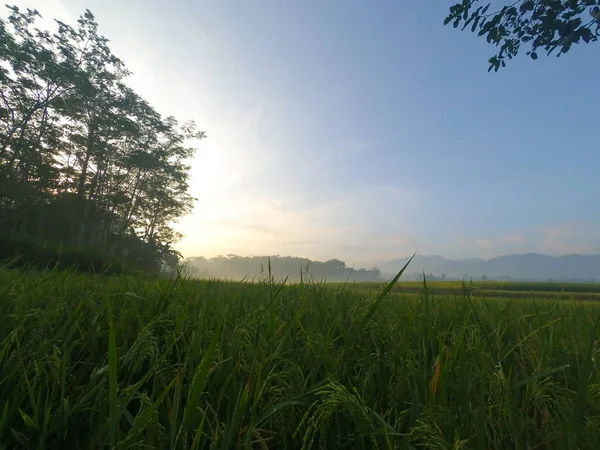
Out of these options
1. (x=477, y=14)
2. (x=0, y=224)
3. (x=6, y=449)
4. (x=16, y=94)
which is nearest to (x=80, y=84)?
(x=16, y=94)

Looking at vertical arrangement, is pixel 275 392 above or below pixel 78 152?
below

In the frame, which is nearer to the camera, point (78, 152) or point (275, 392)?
point (275, 392)

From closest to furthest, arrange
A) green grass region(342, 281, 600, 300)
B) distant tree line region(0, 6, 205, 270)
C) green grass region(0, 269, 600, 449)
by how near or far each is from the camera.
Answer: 1. green grass region(0, 269, 600, 449)
2. green grass region(342, 281, 600, 300)
3. distant tree line region(0, 6, 205, 270)

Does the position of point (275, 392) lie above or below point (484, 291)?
above

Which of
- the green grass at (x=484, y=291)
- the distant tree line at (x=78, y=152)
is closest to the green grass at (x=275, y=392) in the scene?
the green grass at (x=484, y=291)

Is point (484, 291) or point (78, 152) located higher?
point (78, 152)

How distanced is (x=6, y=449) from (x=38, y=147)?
29327mm

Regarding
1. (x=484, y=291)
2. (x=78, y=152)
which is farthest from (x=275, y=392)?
(x=78, y=152)

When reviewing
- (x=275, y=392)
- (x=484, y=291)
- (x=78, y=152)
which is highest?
(x=78, y=152)

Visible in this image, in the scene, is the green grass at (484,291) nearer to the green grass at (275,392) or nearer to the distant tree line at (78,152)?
the green grass at (275,392)

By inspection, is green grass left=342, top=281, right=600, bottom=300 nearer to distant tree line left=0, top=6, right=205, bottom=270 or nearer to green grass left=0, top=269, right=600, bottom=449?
green grass left=0, top=269, right=600, bottom=449

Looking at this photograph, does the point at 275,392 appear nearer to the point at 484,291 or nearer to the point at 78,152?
the point at 484,291

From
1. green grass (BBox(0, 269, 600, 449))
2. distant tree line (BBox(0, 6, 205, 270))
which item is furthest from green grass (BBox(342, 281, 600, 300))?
distant tree line (BBox(0, 6, 205, 270))

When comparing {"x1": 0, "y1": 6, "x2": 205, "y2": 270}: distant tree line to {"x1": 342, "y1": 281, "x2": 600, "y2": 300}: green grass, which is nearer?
{"x1": 342, "y1": 281, "x2": 600, "y2": 300}: green grass
